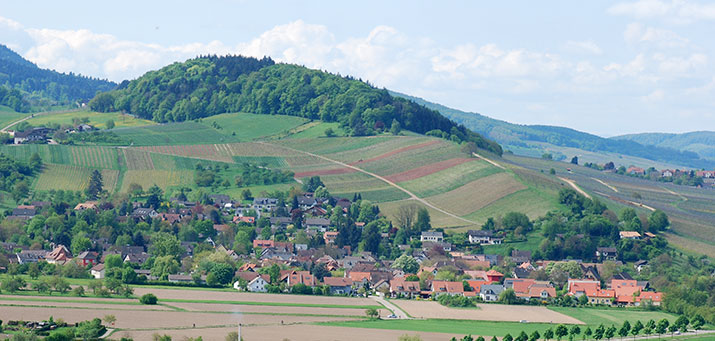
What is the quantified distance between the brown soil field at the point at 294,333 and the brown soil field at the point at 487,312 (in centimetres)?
1046

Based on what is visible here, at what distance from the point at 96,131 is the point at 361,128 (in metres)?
41.7

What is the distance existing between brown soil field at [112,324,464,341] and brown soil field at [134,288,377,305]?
13746 mm

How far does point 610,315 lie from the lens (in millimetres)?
81938

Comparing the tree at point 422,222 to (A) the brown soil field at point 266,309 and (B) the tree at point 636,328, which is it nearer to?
(A) the brown soil field at point 266,309

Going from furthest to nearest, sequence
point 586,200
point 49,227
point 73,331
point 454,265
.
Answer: point 586,200 → point 49,227 → point 454,265 → point 73,331

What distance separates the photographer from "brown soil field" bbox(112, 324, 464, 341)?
60.3 meters

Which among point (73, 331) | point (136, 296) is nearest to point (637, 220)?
point (136, 296)

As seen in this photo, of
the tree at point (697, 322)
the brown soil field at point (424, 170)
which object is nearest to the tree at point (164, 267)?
the tree at point (697, 322)

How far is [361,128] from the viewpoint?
175 meters

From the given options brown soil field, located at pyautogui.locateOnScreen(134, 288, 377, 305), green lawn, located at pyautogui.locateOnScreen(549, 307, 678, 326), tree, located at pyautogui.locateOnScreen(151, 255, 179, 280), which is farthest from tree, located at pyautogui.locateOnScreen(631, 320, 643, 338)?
tree, located at pyautogui.locateOnScreen(151, 255, 179, 280)

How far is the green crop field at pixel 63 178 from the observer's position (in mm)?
133500

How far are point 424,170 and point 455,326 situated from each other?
76.9 meters

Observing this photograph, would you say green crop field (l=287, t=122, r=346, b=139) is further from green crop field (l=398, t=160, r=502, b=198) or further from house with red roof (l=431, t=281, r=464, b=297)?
house with red roof (l=431, t=281, r=464, b=297)

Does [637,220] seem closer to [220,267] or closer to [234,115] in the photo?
[220,267]
